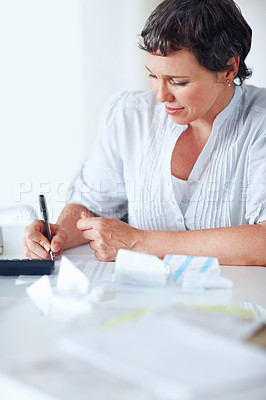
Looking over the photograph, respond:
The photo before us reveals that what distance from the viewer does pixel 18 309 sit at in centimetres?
86

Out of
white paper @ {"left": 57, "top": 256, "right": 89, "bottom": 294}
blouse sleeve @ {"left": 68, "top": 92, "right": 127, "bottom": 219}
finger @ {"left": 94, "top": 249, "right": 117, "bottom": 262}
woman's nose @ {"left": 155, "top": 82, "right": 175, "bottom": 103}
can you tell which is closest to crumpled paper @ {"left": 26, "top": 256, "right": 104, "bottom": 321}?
white paper @ {"left": 57, "top": 256, "right": 89, "bottom": 294}

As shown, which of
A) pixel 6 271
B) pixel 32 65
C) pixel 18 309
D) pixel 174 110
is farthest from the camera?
pixel 32 65

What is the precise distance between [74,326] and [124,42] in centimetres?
247

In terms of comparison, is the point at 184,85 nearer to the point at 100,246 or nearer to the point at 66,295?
the point at 100,246

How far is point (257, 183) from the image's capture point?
1352mm

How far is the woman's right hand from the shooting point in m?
1.25

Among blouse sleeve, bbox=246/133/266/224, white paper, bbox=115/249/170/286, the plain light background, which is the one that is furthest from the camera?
the plain light background

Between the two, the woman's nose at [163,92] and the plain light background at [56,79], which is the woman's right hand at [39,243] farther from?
the plain light background at [56,79]

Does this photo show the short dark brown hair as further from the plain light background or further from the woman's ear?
the plain light background

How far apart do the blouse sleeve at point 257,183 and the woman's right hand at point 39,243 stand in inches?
18.7

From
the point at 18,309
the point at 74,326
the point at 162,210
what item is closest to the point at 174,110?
the point at 162,210

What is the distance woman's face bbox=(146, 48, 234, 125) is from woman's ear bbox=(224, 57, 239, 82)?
0.05 feet

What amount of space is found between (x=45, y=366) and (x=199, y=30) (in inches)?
35.9

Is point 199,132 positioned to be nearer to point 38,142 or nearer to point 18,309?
point 18,309
